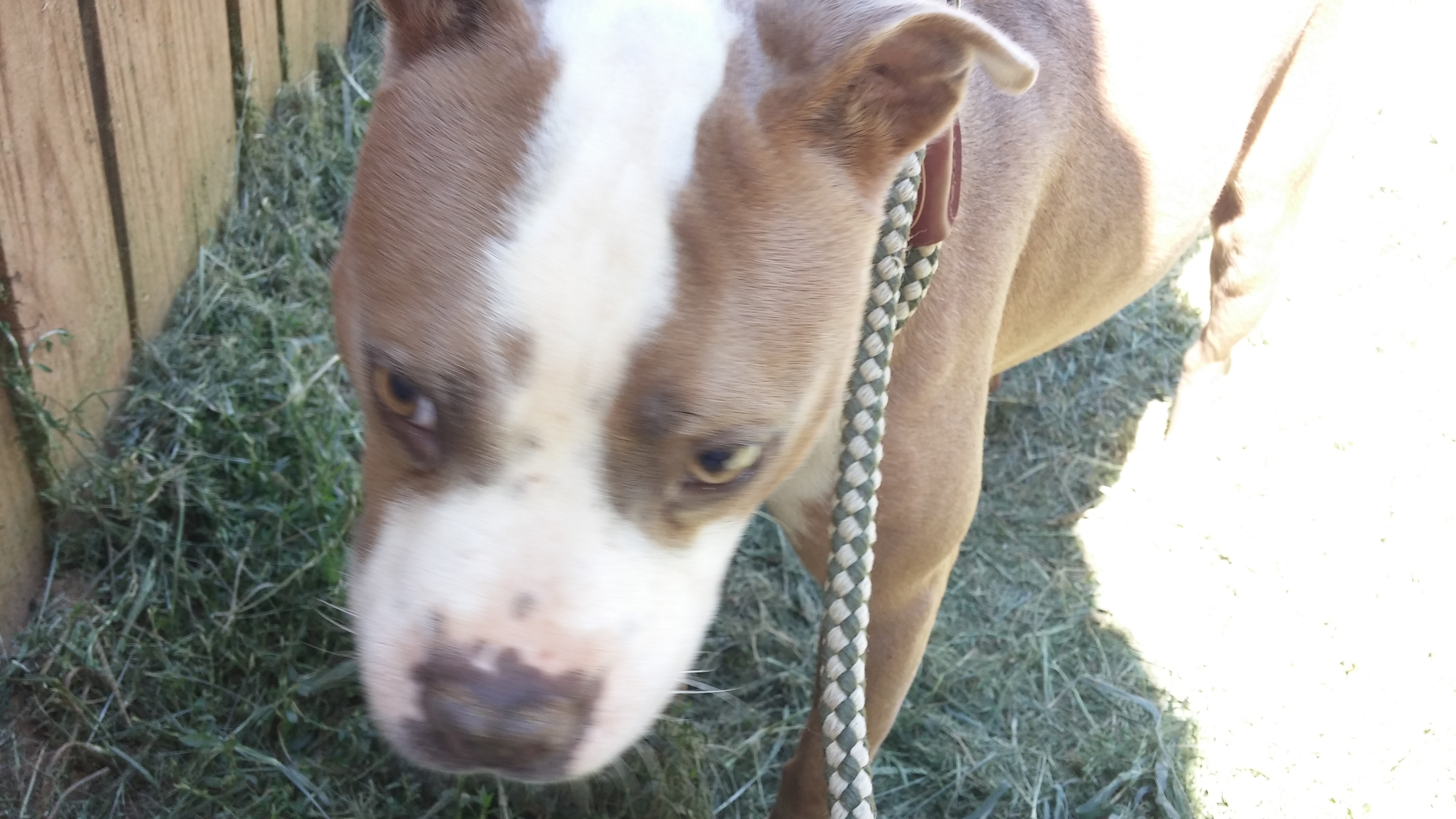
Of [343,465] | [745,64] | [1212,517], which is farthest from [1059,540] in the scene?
[745,64]

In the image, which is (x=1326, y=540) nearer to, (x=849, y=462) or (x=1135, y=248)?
(x=1135, y=248)

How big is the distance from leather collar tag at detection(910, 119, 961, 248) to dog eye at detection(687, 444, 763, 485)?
475 millimetres

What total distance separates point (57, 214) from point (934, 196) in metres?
1.78

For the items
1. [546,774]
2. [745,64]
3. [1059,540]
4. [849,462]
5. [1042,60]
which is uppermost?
[745,64]

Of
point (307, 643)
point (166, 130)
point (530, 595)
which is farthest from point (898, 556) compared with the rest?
point (166, 130)

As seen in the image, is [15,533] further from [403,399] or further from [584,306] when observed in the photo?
[584,306]

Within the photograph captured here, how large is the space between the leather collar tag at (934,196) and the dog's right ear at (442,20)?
666mm

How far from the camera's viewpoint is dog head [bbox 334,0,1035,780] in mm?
1467

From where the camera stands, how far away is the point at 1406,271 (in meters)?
5.33

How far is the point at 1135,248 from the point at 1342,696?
5.06ft

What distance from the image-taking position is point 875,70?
1.69m

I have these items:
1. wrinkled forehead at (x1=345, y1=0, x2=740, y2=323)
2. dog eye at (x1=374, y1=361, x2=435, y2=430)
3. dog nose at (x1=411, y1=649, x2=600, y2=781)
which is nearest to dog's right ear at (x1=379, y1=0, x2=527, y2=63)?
wrinkled forehead at (x1=345, y1=0, x2=740, y2=323)

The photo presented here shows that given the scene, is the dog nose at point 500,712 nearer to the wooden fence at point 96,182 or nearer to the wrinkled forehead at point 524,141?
the wrinkled forehead at point 524,141

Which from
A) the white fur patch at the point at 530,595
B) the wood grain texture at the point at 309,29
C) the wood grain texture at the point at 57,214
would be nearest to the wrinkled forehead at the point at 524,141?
the white fur patch at the point at 530,595
